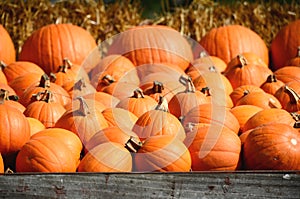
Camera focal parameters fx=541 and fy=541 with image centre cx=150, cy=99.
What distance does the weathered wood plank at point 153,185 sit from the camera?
63.0 inches

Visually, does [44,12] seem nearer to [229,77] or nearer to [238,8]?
[238,8]

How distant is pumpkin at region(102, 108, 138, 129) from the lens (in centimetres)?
239

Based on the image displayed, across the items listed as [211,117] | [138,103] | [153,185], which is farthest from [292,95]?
[153,185]

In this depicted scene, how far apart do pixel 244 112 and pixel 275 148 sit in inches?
20.5

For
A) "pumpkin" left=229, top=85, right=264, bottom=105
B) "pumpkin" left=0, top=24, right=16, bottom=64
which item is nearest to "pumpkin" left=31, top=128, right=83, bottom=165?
"pumpkin" left=229, top=85, right=264, bottom=105

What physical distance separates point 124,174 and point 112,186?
0.05m

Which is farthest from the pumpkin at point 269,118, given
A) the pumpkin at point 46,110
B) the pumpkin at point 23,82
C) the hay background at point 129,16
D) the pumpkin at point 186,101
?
the hay background at point 129,16

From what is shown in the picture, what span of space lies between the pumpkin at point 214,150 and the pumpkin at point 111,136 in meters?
0.25

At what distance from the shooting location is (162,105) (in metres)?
2.37

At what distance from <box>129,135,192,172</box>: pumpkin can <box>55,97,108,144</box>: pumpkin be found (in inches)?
13.0

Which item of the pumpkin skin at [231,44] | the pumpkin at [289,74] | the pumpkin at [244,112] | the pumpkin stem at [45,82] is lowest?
the pumpkin skin at [231,44]

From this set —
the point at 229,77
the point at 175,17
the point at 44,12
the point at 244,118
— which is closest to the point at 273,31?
the point at 175,17

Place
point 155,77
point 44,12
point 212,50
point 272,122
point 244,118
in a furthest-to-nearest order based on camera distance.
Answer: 1. point 44,12
2. point 212,50
3. point 155,77
4. point 244,118
5. point 272,122

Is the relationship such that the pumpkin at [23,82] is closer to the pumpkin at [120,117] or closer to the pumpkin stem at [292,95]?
the pumpkin at [120,117]
